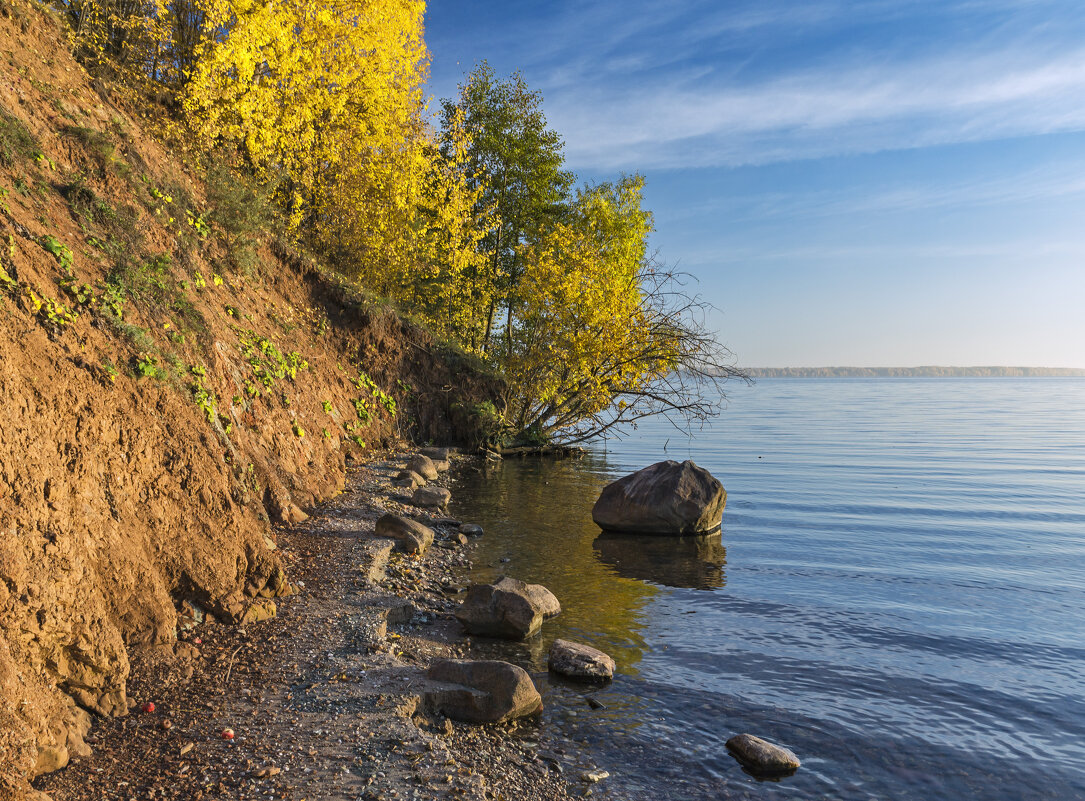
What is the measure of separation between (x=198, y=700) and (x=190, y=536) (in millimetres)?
2063

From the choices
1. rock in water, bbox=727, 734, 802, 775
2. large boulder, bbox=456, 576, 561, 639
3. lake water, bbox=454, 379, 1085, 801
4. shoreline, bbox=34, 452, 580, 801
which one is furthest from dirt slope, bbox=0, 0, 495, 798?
rock in water, bbox=727, 734, 802, 775

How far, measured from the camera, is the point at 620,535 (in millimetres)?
15633

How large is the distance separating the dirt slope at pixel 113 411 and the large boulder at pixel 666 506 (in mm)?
6616

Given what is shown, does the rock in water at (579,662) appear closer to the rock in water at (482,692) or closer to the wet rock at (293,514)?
the rock in water at (482,692)

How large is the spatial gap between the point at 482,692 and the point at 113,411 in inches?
196

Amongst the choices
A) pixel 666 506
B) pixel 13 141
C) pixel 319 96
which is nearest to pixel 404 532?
pixel 666 506

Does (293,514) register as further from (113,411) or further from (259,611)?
(113,411)

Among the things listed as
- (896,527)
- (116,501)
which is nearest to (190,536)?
→ (116,501)

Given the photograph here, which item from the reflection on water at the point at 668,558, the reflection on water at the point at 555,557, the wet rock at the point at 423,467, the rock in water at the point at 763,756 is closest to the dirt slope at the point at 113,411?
the wet rock at the point at 423,467

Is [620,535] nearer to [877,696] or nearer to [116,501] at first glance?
[877,696]

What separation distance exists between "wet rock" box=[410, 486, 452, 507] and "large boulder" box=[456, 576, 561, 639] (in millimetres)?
6325

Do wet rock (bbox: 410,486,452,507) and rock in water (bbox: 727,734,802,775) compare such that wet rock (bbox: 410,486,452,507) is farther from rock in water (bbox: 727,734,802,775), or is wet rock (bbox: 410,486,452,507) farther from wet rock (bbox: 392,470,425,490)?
rock in water (bbox: 727,734,802,775)

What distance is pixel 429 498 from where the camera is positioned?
15.8 metres

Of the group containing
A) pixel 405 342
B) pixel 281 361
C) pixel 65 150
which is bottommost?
pixel 281 361
